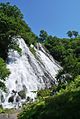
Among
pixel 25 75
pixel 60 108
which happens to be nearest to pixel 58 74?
pixel 25 75

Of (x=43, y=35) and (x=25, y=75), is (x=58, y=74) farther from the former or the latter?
(x=43, y=35)

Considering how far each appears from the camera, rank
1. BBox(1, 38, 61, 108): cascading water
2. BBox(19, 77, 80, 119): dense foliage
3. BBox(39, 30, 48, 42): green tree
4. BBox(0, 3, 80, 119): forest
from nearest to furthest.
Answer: BBox(19, 77, 80, 119): dense foliage < BBox(0, 3, 80, 119): forest < BBox(1, 38, 61, 108): cascading water < BBox(39, 30, 48, 42): green tree

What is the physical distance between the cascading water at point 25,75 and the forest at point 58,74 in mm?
2249

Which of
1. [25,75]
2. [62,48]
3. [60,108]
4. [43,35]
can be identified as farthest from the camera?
[43,35]

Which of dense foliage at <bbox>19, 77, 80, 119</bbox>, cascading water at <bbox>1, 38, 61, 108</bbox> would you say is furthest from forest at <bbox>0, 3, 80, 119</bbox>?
cascading water at <bbox>1, 38, 61, 108</bbox>

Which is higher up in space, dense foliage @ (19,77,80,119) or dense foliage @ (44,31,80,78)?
dense foliage @ (44,31,80,78)

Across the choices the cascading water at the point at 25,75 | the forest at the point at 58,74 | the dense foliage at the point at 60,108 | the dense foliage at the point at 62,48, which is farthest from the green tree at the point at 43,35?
the dense foliage at the point at 60,108

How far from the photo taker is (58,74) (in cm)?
6869

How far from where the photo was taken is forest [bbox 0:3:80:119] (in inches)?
681

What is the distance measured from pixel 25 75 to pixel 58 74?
720 cm

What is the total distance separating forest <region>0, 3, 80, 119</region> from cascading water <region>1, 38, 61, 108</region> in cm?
225

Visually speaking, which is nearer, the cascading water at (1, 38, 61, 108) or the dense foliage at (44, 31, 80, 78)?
the cascading water at (1, 38, 61, 108)

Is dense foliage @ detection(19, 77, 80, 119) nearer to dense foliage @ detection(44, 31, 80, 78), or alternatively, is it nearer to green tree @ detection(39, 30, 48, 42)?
dense foliage @ detection(44, 31, 80, 78)

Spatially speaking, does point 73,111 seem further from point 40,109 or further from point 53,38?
point 53,38
